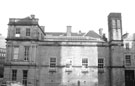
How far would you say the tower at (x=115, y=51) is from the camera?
2931 centimetres

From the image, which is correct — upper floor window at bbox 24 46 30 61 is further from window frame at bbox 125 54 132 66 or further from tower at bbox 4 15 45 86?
window frame at bbox 125 54 132 66

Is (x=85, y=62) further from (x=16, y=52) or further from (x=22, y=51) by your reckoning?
(x=16, y=52)

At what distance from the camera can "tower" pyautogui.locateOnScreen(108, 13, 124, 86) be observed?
2931cm

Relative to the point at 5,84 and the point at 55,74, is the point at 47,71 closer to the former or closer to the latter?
the point at 55,74

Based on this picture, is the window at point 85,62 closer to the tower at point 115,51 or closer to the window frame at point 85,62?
the window frame at point 85,62

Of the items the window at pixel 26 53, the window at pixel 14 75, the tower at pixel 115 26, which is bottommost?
the window at pixel 14 75

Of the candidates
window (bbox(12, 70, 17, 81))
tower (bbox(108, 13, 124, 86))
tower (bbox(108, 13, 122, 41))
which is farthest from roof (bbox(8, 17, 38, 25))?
tower (bbox(108, 13, 124, 86))

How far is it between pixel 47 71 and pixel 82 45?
7.70 metres

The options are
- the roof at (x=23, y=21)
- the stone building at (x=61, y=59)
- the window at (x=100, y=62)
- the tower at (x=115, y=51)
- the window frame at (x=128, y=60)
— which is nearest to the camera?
the stone building at (x=61, y=59)

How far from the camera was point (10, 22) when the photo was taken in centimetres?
3027

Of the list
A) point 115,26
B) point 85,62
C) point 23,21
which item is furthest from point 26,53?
point 115,26

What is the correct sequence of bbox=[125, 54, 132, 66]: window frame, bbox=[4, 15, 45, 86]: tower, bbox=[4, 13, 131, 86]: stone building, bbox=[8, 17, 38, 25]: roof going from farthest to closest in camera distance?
bbox=[125, 54, 132, 66]: window frame, bbox=[8, 17, 38, 25]: roof, bbox=[4, 13, 131, 86]: stone building, bbox=[4, 15, 45, 86]: tower

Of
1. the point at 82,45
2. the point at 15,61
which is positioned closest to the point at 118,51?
the point at 82,45

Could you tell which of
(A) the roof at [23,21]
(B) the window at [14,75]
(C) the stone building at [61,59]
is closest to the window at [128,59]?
(C) the stone building at [61,59]
